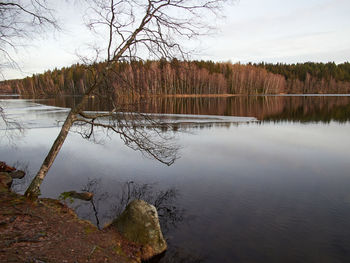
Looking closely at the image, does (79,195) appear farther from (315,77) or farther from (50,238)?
(315,77)

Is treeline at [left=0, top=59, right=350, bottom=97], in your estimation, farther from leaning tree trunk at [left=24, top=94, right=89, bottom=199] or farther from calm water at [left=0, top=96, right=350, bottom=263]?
leaning tree trunk at [left=24, top=94, right=89, bottom=199]

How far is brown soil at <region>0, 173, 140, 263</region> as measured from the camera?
14.0 feet

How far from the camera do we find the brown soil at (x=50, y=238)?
427 centimetres

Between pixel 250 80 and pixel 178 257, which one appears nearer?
pixel 178 257

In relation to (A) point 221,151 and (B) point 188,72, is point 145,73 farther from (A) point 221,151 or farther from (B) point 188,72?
(A) point 221,151

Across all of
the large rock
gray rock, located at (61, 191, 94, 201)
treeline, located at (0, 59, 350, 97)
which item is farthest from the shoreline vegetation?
treeline, located at (0, 59, 350, 97)

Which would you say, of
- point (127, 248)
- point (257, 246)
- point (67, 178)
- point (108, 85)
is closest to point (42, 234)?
point (127, 248)

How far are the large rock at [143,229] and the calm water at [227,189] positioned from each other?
35 centimetres

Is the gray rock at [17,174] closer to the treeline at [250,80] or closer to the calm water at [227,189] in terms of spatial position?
the calm water at [227,189]

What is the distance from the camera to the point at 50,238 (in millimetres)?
4855

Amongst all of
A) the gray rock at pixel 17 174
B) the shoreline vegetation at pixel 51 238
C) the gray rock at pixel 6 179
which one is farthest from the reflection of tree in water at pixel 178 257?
the gray rock at pixel 17 174

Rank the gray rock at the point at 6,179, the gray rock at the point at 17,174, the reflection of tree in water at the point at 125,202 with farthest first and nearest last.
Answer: the gray rock at the point at 17,174 → the gray rock at the point at 6,179 → the reflection of tree in water at the point at 125,202

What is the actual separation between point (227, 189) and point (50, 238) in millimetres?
6054

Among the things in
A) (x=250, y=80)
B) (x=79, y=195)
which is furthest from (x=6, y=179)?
(x=250, y=80)
